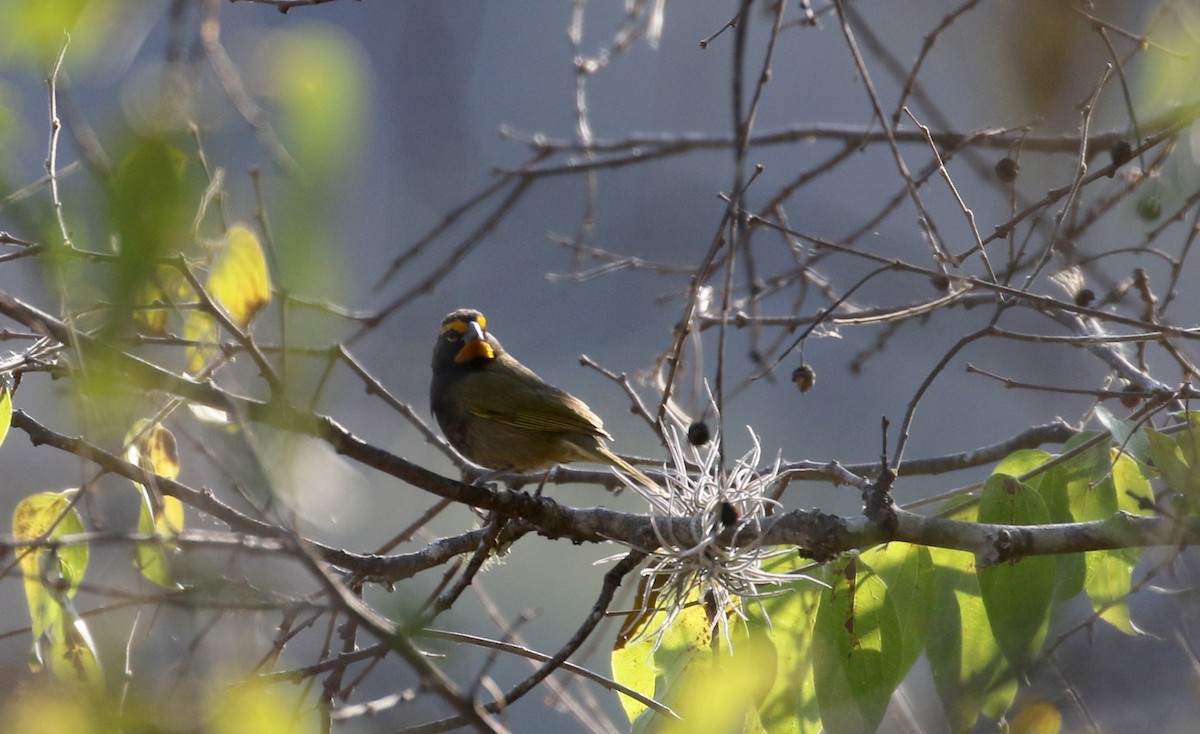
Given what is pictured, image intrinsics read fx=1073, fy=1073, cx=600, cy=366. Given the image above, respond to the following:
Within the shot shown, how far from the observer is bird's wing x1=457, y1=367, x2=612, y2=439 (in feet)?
16.7

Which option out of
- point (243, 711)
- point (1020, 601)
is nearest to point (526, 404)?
point (1020, 601)

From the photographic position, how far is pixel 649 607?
9.66 feet

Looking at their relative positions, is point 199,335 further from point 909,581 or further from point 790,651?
point 909,581

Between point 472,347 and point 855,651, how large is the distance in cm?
375

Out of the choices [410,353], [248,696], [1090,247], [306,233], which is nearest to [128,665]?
[248,696]

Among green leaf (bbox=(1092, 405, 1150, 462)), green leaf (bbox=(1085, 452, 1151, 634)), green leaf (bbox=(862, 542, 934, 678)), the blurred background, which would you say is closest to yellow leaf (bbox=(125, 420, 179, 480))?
the blurred background

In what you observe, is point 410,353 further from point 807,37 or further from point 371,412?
point 807,37

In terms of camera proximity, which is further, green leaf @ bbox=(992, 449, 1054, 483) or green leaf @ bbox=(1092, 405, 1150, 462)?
green leaf @ bbox=(992, 449, 1054, 483)

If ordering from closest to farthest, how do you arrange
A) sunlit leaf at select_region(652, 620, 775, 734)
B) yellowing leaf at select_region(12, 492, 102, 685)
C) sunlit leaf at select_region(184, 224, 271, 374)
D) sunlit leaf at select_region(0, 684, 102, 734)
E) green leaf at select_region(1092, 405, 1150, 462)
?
1. sunlit leaf at select_region(0, 684, 102, 734)
2. sunlit leaf at select_region(652, 620, 775, 734)
3. sunlit leaf at select_region(184, 224, 271, 374)
4. yellowing leaf at select_region(12, 492, 102, 685)
5. green leaf at select_region(1092, 405, 1150, 462)

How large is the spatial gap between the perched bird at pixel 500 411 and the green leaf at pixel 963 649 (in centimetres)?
194

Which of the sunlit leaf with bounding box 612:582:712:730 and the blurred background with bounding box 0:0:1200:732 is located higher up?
the blurred background with bounding box 0:0:1200:732

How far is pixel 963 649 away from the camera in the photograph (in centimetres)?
271

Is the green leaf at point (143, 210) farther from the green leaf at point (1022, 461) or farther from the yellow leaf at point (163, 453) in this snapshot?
the green leaf at point (1022, 461)

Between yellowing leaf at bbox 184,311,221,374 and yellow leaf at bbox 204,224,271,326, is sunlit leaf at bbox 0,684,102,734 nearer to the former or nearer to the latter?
yellow leaf at bbox 204,224,271,326
